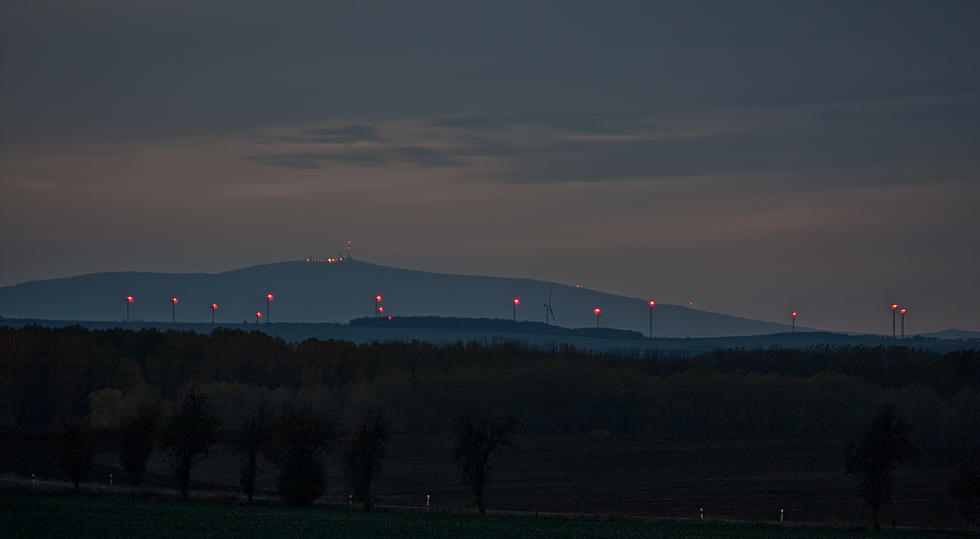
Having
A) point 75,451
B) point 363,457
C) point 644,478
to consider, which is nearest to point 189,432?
point 75,451

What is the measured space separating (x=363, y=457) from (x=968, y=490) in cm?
3582

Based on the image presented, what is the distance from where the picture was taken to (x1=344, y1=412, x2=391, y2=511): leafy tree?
194 ft

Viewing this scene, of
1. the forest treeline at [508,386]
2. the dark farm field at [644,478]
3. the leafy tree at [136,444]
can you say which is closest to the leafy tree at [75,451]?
the leafy tree at [136,444]

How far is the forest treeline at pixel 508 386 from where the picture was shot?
4316 inches

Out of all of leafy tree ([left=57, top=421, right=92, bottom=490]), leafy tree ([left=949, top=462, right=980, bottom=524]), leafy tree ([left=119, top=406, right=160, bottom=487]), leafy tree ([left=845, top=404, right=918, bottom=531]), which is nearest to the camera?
leafy tree ([left=949, top=462, right=980, bottom=524])

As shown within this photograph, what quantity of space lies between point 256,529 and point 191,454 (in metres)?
26.4

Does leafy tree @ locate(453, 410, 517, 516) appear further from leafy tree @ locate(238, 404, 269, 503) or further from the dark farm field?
leafy tree @ locate(238, 404, 269, 503)

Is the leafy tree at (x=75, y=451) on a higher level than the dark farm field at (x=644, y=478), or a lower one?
higher

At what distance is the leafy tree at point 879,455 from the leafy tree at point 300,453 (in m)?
32.0

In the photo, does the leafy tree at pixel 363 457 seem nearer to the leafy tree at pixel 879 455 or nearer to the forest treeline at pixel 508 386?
the leafy tree at pixel 879 455

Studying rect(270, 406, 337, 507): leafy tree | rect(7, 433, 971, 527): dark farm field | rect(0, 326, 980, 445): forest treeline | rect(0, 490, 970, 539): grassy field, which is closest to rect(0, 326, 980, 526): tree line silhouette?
rect(270, 406, 337, 507): leafy tree

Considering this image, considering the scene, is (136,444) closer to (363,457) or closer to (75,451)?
(75,451)

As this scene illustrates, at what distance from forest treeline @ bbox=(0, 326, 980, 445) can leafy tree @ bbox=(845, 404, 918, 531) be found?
3976 cm

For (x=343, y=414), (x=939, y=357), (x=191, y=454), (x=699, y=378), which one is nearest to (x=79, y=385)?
(x=343, y=414)
